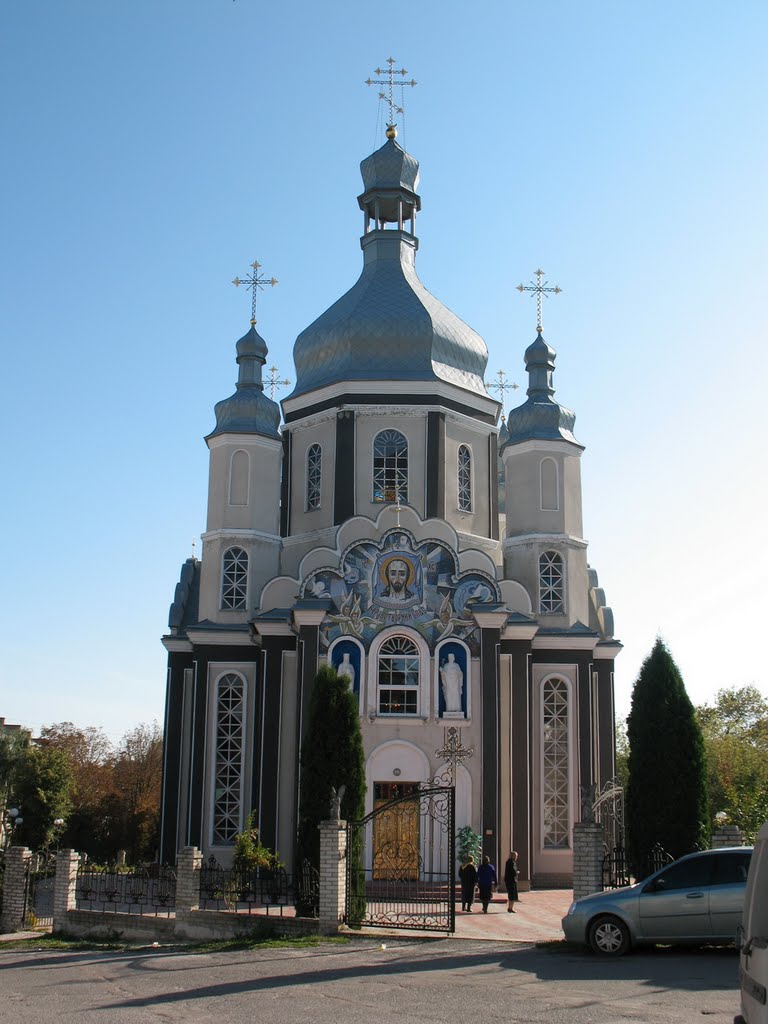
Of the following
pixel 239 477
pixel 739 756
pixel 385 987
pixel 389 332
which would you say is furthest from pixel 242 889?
pixel 739 756

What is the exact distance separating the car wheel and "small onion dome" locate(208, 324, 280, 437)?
57.5 ft

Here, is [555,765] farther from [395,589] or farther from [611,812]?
[395,589]

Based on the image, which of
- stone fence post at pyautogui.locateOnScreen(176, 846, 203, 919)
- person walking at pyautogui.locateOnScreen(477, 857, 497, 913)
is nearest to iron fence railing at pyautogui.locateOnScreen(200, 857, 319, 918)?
stone fence post at pyautogui.locateOnScreen(176, 846, 203, 919)

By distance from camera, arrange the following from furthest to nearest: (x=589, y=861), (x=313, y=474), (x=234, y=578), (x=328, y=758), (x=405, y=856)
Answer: (x=313, y=474) < (x=234, y=578) < (x=405, y=856) < (x=328, y=758) < (x=589, y=861)

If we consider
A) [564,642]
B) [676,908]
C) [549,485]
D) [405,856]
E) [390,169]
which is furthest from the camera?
[390,169]

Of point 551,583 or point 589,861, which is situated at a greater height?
point 551,583

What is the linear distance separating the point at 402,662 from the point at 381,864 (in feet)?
13.5

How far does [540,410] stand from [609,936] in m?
17.5

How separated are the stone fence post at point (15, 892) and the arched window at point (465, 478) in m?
12.7

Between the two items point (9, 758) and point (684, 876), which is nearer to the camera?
point (684, 876)

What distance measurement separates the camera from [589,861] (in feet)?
52.3

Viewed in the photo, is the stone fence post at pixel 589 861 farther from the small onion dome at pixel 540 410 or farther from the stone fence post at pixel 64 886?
the small onion dome at pixel 540 410

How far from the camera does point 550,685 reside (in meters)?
27.2

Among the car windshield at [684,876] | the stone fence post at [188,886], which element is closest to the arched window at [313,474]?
the stone fence post at [188,886]
